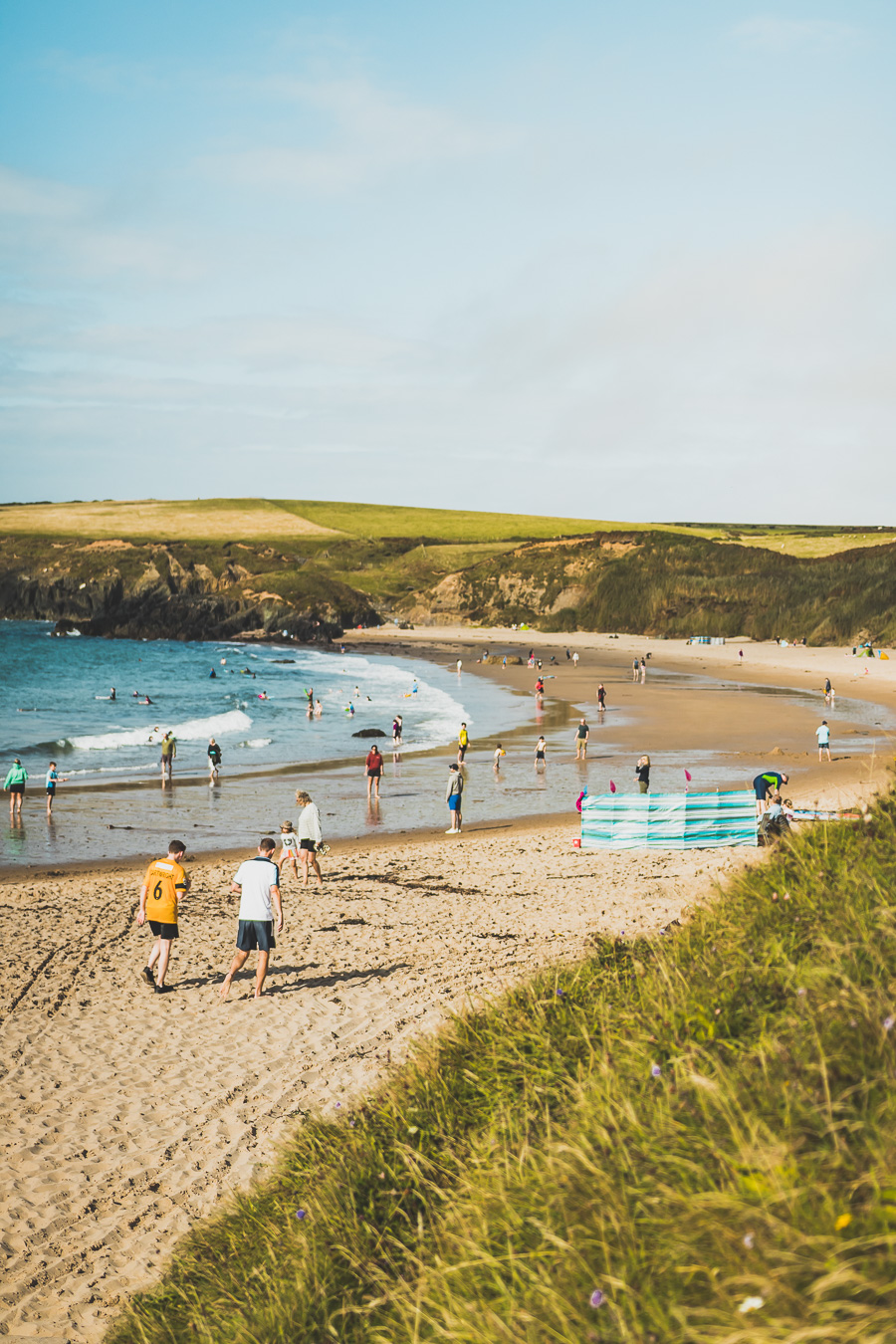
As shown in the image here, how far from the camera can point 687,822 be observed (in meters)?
17.3

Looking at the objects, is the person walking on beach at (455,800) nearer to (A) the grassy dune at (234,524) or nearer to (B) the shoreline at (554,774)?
(B) the shoreline at (554,774)

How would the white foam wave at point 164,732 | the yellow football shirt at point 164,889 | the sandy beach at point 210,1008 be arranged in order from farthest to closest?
1. the white foam wave at point 164,732
2. the yellow football shirt at point 164,889
3. the sandy beach at point 210,1008

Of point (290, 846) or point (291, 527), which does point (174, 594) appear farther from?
point (290, 846)

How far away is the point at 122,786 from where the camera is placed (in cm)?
2769

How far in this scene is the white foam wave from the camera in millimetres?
36312

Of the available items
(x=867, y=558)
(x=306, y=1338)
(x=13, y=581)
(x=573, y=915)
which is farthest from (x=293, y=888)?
(x=13, y=581)

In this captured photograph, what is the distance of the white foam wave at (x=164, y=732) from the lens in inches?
1430

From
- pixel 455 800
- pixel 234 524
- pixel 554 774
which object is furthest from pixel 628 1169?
pixel 234 524

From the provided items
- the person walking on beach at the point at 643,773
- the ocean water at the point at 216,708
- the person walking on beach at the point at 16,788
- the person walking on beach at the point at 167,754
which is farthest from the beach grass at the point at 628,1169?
the ocean water at the point at 216,708

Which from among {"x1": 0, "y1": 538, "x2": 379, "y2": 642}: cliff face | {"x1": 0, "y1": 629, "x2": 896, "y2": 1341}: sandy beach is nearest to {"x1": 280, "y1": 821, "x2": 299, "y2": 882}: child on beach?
{"x1": 0, "y1": 629, "x2": 896, "y2": 1341}: sandy beach

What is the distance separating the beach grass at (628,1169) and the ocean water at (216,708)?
82.3 ft

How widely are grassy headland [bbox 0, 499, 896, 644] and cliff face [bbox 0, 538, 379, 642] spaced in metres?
0.22

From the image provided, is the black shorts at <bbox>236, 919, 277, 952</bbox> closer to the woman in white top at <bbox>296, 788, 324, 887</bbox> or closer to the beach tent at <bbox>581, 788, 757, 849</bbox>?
the woman in white top at <bbox>296, 788, 324, 887</bbox>

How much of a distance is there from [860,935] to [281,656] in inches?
3296
